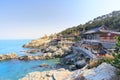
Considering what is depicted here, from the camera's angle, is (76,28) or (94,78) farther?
(76,28)

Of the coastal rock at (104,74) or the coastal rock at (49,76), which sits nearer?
the coastal rock at (104,74)

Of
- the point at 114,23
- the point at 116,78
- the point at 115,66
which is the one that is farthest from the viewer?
the point at 114,23

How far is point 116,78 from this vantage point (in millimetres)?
15094

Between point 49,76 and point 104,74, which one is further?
point 49,76

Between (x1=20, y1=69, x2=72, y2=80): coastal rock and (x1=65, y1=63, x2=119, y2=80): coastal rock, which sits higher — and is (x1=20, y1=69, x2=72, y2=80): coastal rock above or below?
below

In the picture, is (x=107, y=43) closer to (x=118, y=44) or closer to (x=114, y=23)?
(x=118, y=44)

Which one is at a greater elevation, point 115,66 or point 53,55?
point 115,66

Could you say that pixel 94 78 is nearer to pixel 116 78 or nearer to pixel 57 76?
pixel 116 78

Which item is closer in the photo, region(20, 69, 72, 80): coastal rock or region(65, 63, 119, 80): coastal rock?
region(65, 63, 119, 80): coastal rock

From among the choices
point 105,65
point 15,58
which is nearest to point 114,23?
point 15,58

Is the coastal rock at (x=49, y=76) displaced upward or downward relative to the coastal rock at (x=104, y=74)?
downward

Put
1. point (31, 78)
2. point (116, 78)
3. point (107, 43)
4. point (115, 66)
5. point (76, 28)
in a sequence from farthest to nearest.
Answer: point (76, 28)
point (107, 43)
point (31, 78)
point (115, 66)
point (116, 78)

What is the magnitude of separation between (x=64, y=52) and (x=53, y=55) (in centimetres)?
346

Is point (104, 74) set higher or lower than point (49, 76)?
higher
